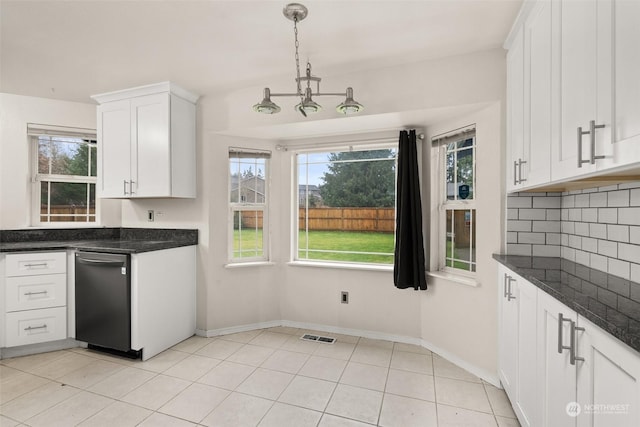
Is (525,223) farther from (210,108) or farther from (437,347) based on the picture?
(210,108)

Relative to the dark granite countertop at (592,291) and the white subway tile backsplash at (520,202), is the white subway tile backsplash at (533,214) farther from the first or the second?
the dark granite countertop at (592,291)

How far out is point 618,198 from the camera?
1.56 meters

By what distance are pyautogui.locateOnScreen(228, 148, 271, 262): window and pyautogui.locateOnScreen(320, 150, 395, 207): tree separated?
72 centimetres

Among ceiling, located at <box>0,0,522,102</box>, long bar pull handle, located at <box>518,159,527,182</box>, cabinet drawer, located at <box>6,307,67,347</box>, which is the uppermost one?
ceiling, located at <box>0,0,522,102</box>

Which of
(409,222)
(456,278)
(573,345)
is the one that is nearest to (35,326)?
(409,222)

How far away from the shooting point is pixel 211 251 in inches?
126

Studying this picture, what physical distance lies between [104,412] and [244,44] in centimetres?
269

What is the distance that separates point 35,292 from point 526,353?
385 cm

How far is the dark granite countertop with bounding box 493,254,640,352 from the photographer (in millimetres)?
855

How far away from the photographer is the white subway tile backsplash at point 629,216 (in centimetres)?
143

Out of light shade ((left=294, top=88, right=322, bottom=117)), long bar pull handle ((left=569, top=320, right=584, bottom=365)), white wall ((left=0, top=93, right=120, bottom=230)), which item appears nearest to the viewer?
long bar pull handle ((left=569, top=320, right=584, bottom=365))

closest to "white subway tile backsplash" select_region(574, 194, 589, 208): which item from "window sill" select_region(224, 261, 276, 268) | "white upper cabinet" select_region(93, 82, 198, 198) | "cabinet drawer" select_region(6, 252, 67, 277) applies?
"window sill" select_region(224, 261, 276, 268)

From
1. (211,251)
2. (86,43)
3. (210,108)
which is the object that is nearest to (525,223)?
(211,251)

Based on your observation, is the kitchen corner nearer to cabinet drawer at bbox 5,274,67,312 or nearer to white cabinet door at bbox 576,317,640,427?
cabinet drawer at bbox 5,274,67,312
